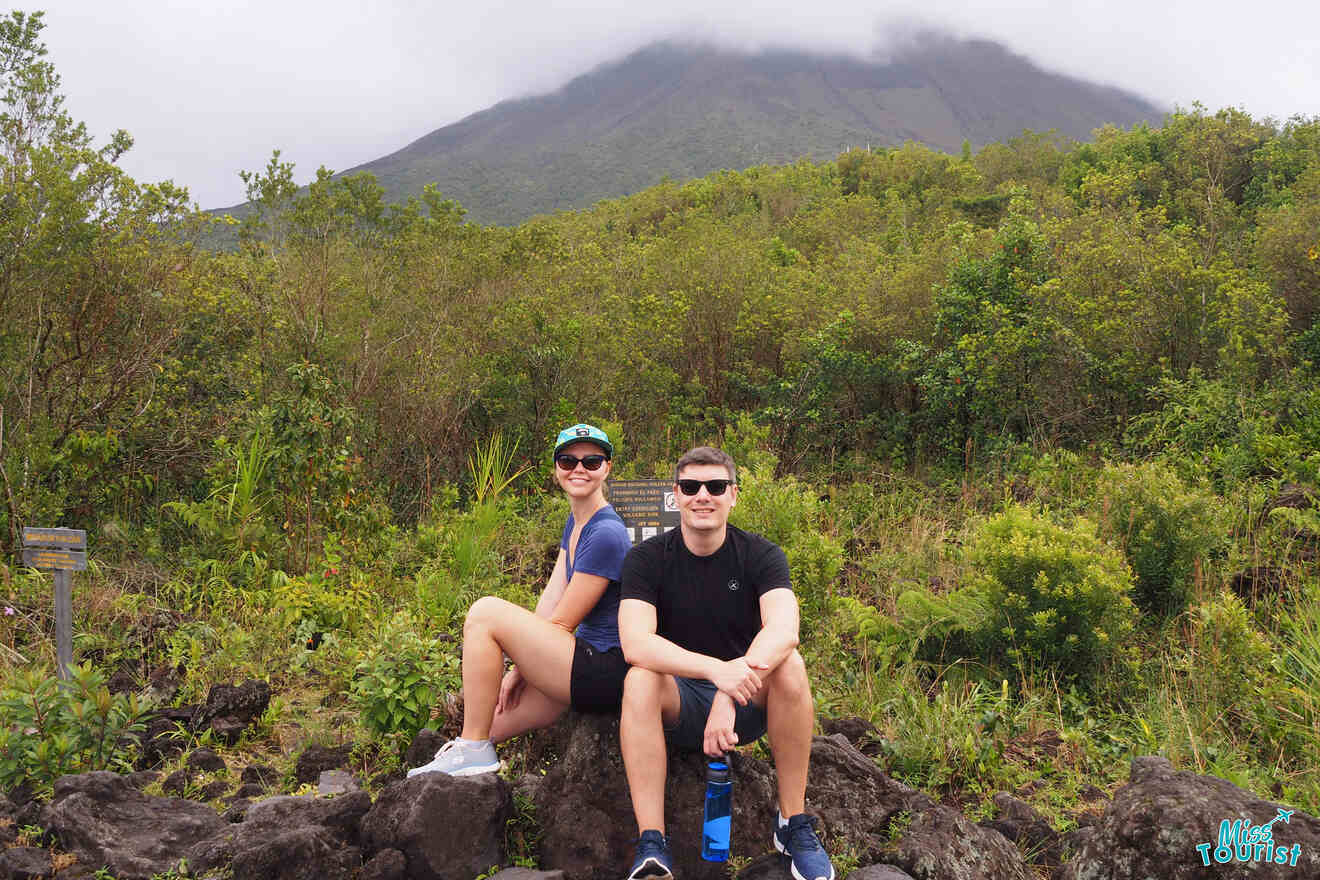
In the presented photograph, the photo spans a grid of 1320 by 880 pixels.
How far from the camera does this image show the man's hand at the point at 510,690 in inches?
152

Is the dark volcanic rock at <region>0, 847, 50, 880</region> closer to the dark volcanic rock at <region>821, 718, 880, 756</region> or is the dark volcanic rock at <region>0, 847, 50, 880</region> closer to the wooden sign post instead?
the wooden sign post

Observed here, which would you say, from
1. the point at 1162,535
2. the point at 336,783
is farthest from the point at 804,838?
the point at 1162,535

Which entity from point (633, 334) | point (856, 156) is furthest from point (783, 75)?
point (633, 334)

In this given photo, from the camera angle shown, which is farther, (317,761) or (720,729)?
(317,761)

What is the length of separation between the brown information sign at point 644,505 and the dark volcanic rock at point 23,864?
4183 millimetres

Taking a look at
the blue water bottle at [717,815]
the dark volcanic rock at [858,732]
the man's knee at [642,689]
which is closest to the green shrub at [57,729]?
the man's knee at [642,689]

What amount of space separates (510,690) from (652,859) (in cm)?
113

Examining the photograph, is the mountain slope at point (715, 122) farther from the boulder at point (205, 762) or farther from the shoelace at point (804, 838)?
the shoelace at point (804, 838)

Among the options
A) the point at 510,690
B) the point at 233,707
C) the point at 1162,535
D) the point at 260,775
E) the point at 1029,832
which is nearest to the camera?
the point at 1029,832

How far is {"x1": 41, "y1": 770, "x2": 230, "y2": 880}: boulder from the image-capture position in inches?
129

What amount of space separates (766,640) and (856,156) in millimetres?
40938

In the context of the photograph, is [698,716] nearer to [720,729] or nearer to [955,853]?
[720,729]

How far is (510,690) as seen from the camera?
12.7 ft

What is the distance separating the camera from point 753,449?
9.41 metres
